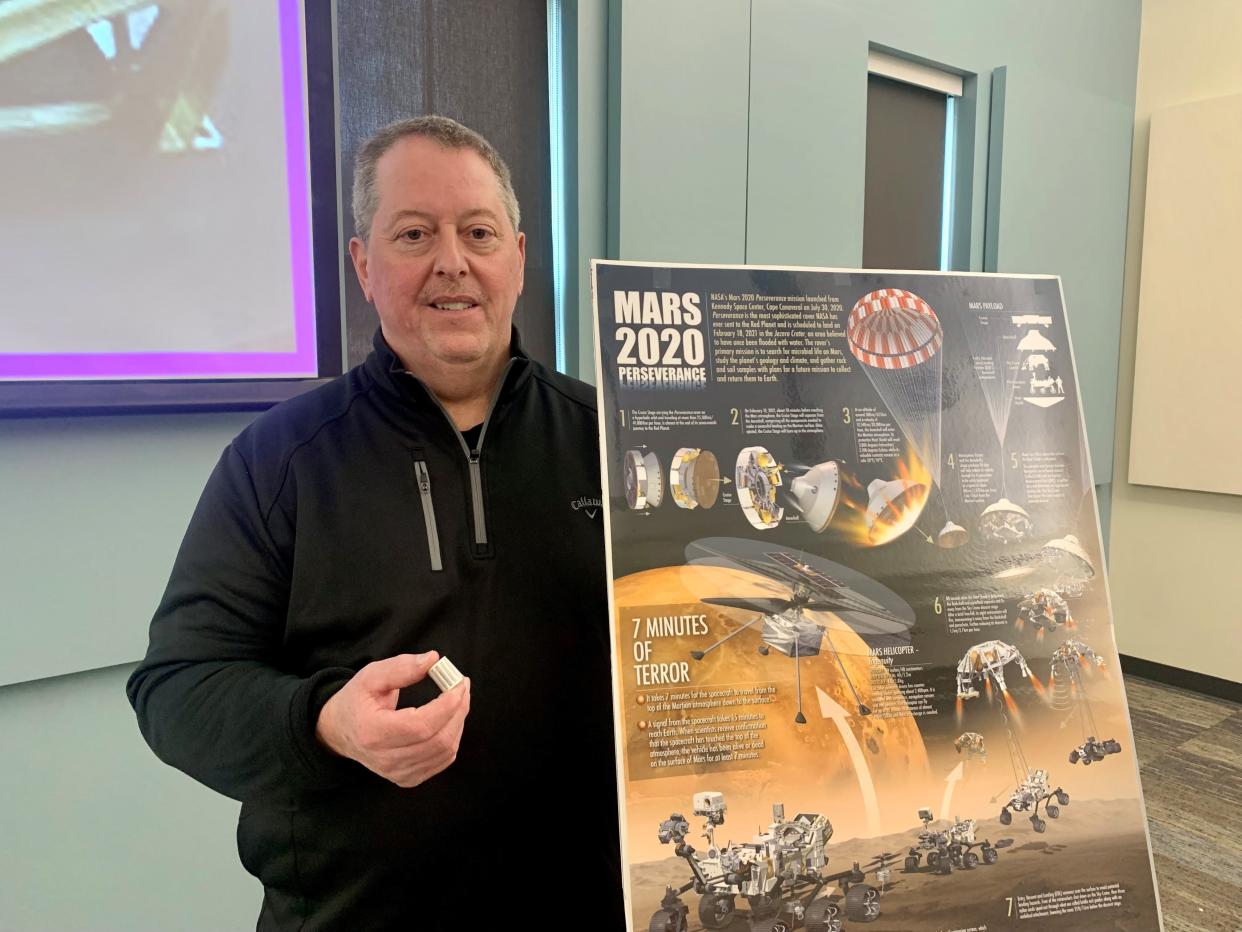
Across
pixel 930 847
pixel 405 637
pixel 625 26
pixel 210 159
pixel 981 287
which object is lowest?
pixel 930 847

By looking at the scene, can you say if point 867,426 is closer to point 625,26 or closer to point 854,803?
point 854,803

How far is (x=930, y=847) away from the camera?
93cm

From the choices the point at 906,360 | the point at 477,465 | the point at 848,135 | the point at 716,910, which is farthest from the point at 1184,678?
the point at 477,465

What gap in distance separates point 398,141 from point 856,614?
827 millimetres

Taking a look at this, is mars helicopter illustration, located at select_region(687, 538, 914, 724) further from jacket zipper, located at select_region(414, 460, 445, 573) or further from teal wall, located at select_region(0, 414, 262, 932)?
teal wall, located at select_region(0, 414, 262, 932)

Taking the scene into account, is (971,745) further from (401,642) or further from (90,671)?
(90,671)

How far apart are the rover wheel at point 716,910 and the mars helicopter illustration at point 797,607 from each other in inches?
8.1

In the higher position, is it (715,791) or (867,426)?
(867,426)

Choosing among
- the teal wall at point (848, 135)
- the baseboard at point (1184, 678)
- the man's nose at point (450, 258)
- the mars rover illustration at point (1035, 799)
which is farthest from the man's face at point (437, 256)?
the baseboard at point (1184, 678)

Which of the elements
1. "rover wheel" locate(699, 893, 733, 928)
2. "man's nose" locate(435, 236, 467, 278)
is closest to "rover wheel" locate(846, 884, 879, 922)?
"rover wheel" locate(699, 893, 733, 928)

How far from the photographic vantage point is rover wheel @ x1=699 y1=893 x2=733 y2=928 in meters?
0.85

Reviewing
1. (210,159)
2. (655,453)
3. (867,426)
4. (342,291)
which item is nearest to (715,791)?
(655,453)

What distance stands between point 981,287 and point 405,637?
892 mm

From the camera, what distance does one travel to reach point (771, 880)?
2.86 feet
